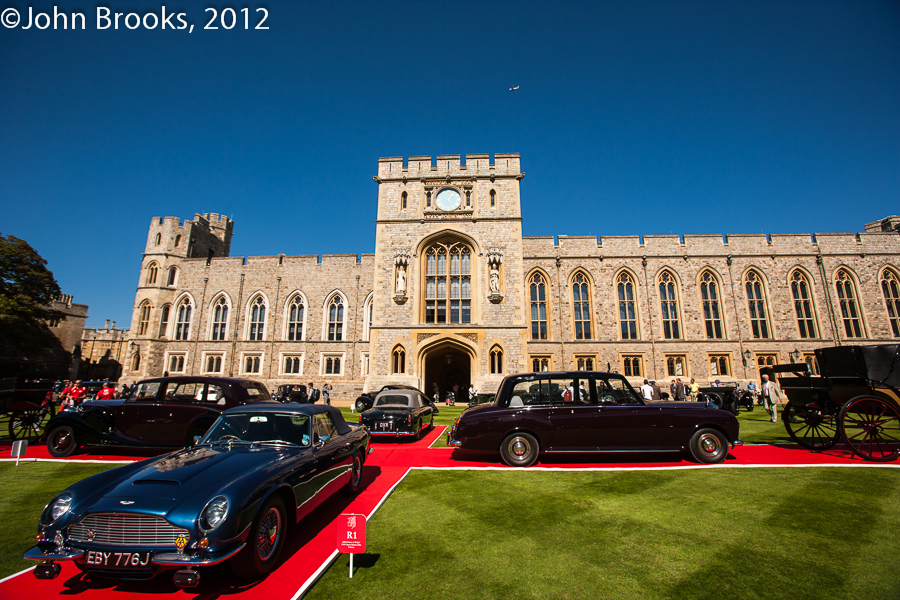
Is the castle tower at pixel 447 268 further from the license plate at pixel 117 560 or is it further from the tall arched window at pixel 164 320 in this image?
the tall arched window at pixel 164 320

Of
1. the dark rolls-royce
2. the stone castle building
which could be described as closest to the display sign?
the dark rolls-royce

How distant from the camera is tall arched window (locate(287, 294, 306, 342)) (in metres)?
26.9

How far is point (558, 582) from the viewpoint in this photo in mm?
3025

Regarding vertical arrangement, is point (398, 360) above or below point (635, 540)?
above

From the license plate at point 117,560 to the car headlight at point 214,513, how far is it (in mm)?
380

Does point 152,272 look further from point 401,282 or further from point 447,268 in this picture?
point 447,268

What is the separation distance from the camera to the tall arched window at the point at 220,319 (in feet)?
89.5

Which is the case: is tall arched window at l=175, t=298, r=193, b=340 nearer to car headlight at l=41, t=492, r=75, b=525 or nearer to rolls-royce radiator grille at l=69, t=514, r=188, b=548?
car headlight at l=41, t=492, r=75, b=525

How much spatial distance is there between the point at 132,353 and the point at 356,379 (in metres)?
15.3

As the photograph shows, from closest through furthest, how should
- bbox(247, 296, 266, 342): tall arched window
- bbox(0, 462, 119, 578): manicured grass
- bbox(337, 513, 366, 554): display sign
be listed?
bbox(337, 513, 366, 554): display sign → bbox(0, 462, 119, 578): manicured grass → bbox(247, 296, 266, 342): tall arched window

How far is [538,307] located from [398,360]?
10.1 meters

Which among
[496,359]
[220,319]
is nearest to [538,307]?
[496,359]

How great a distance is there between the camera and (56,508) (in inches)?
119

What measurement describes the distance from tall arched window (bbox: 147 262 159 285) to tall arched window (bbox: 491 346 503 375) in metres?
24.6
